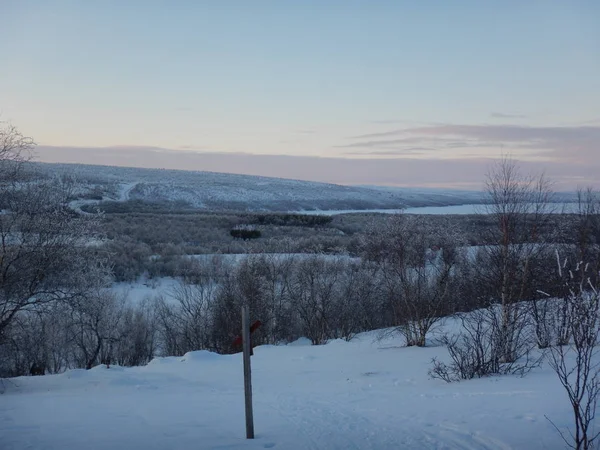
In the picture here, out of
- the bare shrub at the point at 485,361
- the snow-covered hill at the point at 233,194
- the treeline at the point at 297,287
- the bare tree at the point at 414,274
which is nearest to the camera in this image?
the bare shrub at the point at 485,361

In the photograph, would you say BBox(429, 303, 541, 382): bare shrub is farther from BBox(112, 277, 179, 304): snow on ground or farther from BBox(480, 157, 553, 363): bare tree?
BBox(112, 277, 179, 304): snow on ground

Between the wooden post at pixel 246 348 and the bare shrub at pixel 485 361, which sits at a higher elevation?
the wooden post at pixel 246 348

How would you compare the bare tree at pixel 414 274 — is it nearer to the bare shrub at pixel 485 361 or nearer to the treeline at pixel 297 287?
the treeline at pixel 297 287

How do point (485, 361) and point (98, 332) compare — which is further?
point (98, 332)

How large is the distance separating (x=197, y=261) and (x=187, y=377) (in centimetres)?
2044

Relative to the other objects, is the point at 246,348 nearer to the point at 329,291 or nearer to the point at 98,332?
the point at 98,332

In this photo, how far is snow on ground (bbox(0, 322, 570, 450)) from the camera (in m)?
7.54

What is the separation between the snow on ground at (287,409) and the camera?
7535mm

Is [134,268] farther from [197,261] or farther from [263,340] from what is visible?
[263,340]

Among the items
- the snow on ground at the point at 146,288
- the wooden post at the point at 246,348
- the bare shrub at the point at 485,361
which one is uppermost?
the wooden post at the point at 246,348

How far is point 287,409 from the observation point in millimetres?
10492

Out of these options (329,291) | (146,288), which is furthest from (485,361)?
(146,288)

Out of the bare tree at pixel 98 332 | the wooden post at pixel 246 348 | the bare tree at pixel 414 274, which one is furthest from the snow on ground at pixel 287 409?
the bare tree at pixel 98 332

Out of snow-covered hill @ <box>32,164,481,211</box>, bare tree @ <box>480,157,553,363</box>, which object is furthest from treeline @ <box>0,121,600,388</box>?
snow-covered hill @ <box>32,164,481,211</box>
